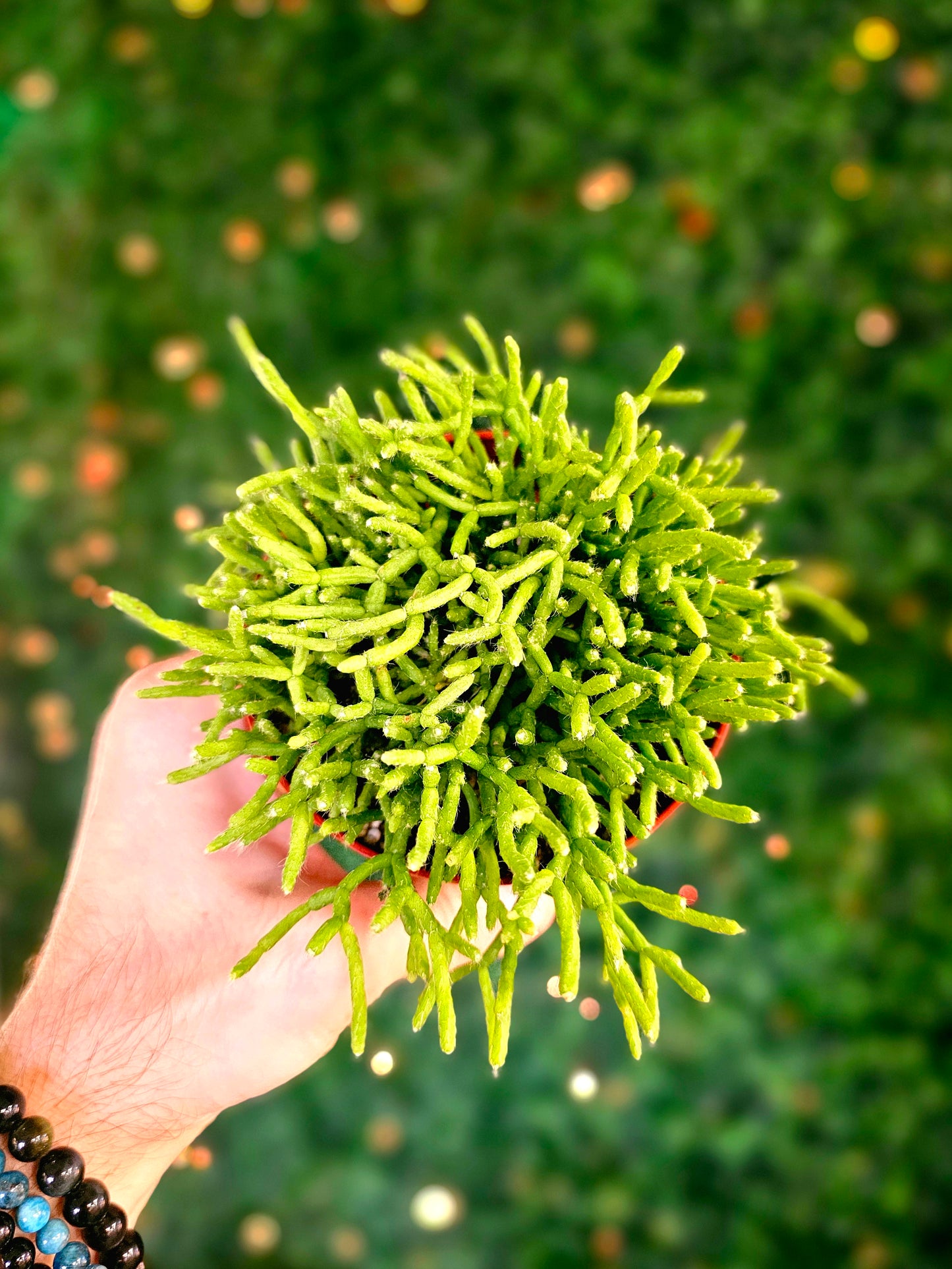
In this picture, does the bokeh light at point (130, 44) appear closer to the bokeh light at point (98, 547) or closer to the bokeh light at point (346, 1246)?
the bokeh light at point (98, 547)

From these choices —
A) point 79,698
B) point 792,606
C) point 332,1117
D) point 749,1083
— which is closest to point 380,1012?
point 332,1117

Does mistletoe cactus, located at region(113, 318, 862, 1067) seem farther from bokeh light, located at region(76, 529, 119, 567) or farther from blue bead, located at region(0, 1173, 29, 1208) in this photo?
bokeh light, located at region(76, 529, 119, 567)

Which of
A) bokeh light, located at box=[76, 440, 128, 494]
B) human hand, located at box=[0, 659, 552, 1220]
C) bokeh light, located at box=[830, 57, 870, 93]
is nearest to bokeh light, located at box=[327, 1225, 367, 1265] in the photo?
human hand, located at box=[0, 659, 552, 1220]

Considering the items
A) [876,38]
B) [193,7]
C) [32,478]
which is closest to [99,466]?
[32,478]

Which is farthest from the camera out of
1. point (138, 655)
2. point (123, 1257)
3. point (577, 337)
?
point (577, 337)

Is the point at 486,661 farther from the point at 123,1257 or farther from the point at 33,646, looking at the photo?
the point at 33,646

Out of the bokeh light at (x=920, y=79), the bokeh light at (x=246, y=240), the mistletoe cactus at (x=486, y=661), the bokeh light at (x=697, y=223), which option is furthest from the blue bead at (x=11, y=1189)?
the bokeh light at (x=920, y=79)
